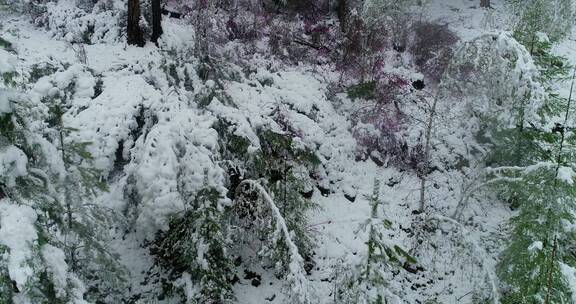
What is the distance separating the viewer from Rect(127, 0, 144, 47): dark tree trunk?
10.3m

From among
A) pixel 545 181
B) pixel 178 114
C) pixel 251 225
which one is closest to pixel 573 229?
pixel 545 181

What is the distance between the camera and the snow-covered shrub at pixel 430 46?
12531 millimetres

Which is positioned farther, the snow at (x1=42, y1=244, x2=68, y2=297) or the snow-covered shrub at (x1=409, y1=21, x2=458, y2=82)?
the snow-covered shrub at (x1=409, y1=21, x2=458, y2=82)

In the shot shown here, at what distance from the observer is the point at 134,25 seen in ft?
34.4

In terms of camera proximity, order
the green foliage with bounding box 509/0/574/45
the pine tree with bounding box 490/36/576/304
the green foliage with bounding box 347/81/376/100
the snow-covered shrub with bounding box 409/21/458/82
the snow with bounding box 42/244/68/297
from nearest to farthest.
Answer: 1. the snow with bounding box 42/244/68/297
2. the pine tree with bounding box 490/36/576/304
3. the green foliage with bounding box 509/0/574/45
4. the green foliage with bounding box 347/81/376/100
5. the snow-covered shrub with bounding box 409/21/458/82

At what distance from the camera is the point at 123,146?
759cm

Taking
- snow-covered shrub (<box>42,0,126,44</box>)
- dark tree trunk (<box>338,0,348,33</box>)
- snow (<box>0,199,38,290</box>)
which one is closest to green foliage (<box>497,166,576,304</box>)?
snow (<box>0,199,38,290</box>)

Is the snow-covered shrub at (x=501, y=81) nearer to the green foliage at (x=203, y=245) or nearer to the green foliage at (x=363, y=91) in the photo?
the green foliage at (x=363, y=91)

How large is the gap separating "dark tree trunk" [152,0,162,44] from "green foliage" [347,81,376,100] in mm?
5085

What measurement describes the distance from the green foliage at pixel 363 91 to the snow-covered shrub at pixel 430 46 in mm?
2201

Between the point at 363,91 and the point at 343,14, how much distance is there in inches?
150

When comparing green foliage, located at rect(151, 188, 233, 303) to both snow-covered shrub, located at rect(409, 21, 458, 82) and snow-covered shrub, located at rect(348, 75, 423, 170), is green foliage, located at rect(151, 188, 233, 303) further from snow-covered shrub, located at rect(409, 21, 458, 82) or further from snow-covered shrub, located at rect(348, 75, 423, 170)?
snow-covered shrub, located at rect(409, 21, 458, 82)

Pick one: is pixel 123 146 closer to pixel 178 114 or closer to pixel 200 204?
pixel 178 114

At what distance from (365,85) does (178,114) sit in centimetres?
570
